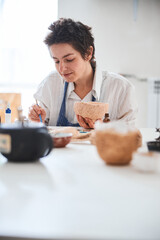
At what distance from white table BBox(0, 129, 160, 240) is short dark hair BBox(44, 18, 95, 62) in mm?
1061

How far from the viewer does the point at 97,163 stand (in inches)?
25.8

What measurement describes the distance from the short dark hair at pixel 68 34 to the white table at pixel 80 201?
1.06 meters

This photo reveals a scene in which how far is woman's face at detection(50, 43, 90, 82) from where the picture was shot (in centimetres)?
155

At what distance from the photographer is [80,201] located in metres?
0.44

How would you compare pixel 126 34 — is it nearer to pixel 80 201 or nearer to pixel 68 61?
pixel 68 61

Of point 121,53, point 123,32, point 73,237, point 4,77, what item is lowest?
point 73,237

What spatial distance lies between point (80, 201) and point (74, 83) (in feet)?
4.60

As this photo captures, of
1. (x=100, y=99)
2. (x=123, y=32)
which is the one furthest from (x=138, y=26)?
(x=100, y=99)

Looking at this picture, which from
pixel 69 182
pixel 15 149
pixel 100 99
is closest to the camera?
pixel 69 182

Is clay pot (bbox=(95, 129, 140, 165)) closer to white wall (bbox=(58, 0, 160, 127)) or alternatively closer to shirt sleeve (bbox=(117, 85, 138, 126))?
shirt sleeve (bbox=(117, 85, 138, 126))

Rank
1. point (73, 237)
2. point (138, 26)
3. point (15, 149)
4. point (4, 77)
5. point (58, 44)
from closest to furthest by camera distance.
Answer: point (73, 237)
point (15, 149)
point (58, 44)
point (138, 26)
point (4, 77)

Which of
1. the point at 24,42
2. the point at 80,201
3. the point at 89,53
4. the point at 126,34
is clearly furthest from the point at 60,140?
the point at 24,42

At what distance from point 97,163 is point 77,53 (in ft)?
3.53

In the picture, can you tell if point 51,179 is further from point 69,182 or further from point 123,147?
point 123,147
